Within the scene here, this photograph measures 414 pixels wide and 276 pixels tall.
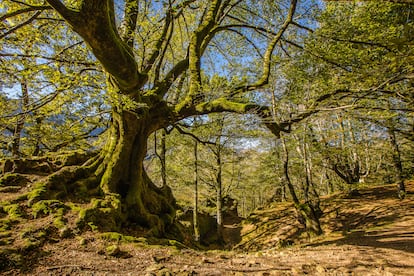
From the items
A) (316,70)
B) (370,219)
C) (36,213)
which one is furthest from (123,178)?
(370,219)

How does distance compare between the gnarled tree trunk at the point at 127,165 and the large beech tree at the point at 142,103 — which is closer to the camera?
the large beech tree at the point at 142,103

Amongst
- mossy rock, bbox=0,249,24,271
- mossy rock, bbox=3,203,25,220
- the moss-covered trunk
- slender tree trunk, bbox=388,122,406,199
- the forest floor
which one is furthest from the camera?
slender tree trunk, bbox=388,122,406,199

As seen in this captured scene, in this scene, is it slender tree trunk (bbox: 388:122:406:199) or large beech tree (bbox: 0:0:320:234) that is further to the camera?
slender tree trunk (bbox: 388:122:406:199)

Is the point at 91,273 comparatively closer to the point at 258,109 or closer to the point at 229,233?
the point at 258,109

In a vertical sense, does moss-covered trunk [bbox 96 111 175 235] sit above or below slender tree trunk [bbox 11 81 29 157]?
below

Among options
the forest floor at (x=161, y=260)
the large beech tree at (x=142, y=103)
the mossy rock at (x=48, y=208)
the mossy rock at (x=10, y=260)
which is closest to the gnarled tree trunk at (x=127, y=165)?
the large beech tree at (x=142, y=103)

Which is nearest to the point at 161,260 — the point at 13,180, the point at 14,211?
the point at 14,211

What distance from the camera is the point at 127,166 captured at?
20.2 feet

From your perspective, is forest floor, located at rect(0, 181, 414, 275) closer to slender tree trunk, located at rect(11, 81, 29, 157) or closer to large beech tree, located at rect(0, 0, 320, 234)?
large beech tree, located at rect(0, 0, 320, 234)

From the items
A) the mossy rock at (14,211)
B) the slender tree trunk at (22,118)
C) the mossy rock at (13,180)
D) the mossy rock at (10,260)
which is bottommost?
the mossy rock at (10,260)

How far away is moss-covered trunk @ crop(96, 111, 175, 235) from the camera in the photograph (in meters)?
5.78

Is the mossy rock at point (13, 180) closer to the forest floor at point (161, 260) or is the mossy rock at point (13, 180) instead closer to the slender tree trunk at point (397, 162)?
the forest floor at point (161, 260)

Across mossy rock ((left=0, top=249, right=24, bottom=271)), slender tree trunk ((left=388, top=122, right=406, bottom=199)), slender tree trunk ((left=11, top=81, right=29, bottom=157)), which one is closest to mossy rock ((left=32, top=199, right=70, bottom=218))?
mossy rock ((left=0, top=249, right=24, bottom=271))

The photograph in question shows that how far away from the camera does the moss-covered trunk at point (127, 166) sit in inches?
228
